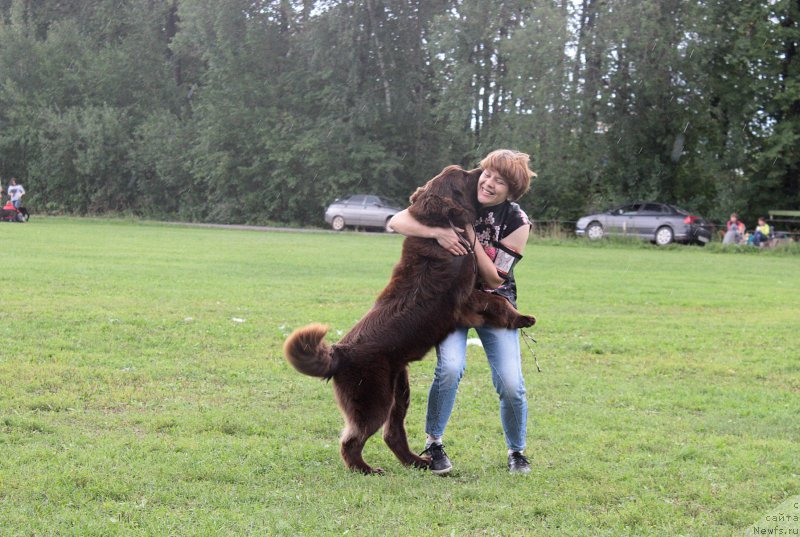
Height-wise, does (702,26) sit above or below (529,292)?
above

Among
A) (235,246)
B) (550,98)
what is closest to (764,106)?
(550,98)

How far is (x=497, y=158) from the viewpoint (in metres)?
4.70

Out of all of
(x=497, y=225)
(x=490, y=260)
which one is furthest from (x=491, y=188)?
(x=490, y=260)

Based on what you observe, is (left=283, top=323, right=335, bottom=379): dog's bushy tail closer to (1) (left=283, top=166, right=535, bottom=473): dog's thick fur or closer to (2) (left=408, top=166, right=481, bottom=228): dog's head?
(1) (left=283, top=166, right=535, bottom=473): dog's thick fur

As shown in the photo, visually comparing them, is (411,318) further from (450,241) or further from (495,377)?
(495,377)

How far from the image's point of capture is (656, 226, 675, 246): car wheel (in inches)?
1273

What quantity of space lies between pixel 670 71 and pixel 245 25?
66.7 ft

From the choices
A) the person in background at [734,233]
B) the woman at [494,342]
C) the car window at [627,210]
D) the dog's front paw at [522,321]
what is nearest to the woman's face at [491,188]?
the woman at [494,342]

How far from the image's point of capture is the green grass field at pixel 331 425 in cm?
416

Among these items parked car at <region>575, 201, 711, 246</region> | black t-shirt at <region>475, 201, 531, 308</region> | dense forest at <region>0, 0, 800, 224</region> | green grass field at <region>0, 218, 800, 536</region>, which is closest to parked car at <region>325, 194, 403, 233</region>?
dense forest at <region>0, 0, 800, 224</region>

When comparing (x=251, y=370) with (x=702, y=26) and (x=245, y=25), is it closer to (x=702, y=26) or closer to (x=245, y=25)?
(x=702, y=26)

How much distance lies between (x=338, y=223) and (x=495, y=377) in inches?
1305

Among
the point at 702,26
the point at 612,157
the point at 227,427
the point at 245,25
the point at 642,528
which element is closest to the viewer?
the point at 642,528

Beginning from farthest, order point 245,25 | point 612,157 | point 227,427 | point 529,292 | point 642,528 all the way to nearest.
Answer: point 245,25
point 612,157
point 529,292
point 227,427
point 642,528
